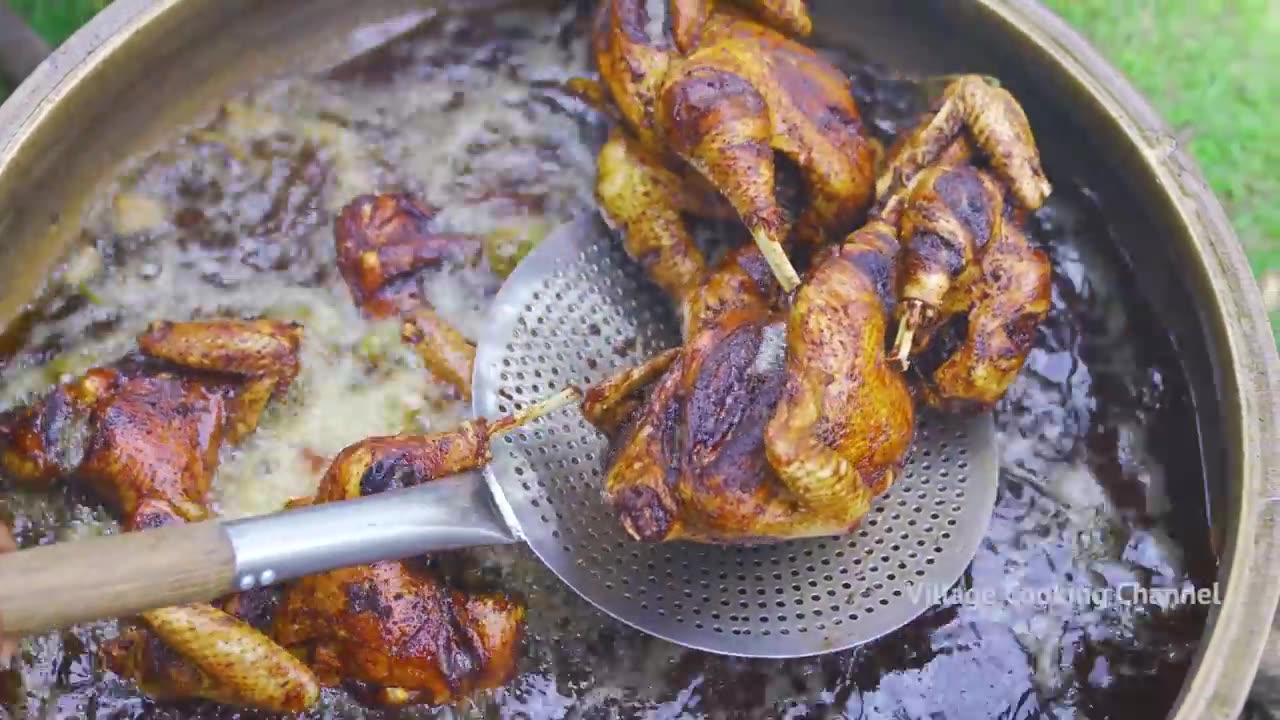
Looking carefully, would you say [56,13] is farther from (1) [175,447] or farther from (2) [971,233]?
(2) [971,233]

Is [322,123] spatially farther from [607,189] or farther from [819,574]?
[819,574]

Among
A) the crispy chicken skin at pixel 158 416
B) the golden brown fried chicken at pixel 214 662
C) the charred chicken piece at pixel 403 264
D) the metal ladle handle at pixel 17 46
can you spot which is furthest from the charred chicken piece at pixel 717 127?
the metal ladle handle at pixel 17 46

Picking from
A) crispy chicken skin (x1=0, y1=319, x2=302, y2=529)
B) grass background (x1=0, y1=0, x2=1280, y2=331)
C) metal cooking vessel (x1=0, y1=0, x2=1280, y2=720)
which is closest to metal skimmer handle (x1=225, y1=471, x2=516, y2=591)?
crispy chicken skin (x1=0, y1=319, x2=302, y2=529)

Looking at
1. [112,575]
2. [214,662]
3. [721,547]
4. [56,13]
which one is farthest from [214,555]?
[56,13]

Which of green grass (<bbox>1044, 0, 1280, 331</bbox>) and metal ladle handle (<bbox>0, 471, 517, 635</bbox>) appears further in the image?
green grass (<bbox>1044, 0, 1280, 331</bbox>)

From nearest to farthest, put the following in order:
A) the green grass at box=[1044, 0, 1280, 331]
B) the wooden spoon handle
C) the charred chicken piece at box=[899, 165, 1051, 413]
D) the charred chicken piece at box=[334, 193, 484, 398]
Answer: the wooden spoon handle
the charred chicken piece at box=[899, 165, 1051, 413]
the charred chicken piece at box=[334, 193, 484, 398]
the green grass at box=[1044, 0, 1280, 331]

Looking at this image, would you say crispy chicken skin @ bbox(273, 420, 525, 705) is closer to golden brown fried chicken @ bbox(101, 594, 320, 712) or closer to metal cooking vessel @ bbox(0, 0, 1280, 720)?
golden brown fried chicken @ bbox(101, 594, 320, 712)

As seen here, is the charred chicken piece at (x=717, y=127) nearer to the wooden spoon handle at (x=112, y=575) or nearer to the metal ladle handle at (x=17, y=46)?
the wooden spoon handle at (x=112, y=575)
